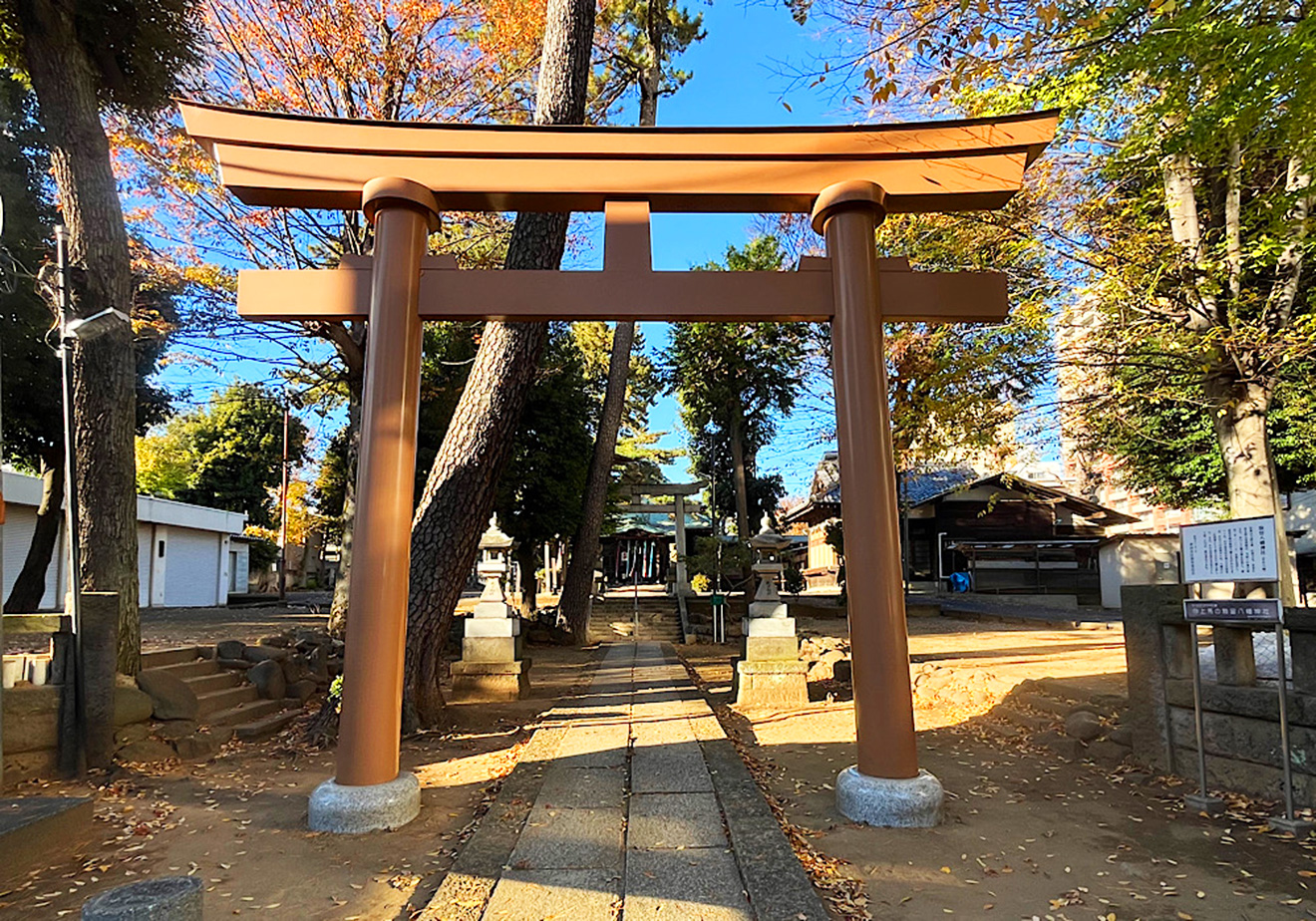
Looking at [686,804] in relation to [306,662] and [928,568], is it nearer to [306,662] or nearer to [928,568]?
[306,662]

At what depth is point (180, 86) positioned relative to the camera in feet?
30.5

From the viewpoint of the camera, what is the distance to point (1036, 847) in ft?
13.7

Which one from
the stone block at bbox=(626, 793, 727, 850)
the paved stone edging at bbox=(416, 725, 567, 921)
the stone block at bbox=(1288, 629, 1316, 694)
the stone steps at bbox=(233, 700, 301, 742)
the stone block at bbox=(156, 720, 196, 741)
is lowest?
the stone steps at bbox=(233, 700, 301, 742)

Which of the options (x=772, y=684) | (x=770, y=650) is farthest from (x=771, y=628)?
(x=772, y=684)

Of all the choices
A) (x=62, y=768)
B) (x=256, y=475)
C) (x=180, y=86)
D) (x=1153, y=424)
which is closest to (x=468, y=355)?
(x=180, y=86)

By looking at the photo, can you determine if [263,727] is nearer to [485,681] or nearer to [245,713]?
[245,713]

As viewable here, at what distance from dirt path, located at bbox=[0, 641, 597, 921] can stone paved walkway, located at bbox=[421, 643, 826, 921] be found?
0.32 metres

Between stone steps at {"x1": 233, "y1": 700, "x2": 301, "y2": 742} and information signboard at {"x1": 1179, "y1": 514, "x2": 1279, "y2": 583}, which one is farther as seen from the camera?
stone steps at {"x1": 233, "y1": 700, "x2": 301, "y2": 742}

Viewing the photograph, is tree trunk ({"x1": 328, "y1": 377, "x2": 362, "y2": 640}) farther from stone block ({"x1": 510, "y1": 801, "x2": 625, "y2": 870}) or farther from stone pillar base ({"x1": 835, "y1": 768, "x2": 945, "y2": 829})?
stone pillar base ({"x1": 835, "y1": 768, "x2": 945, "y2": 829})

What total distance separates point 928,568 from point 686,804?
25054mm

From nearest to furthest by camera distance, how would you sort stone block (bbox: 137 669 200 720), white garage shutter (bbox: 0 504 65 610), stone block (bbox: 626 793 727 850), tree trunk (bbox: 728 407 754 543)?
stone block (bbox: 626 793 727 850) → stone block (bbox: 137 669 200 720) → white garage shutter (bbox: 0 504 65 610) → tree trunk (bbox: 728 407 754 543)

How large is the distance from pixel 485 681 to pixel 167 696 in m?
3.65

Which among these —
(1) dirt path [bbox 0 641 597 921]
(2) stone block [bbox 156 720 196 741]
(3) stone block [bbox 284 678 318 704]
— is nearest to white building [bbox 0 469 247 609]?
(3) stone block [bbox 284 678 318 704]

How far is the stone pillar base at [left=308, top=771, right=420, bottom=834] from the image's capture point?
4266 millimetres
